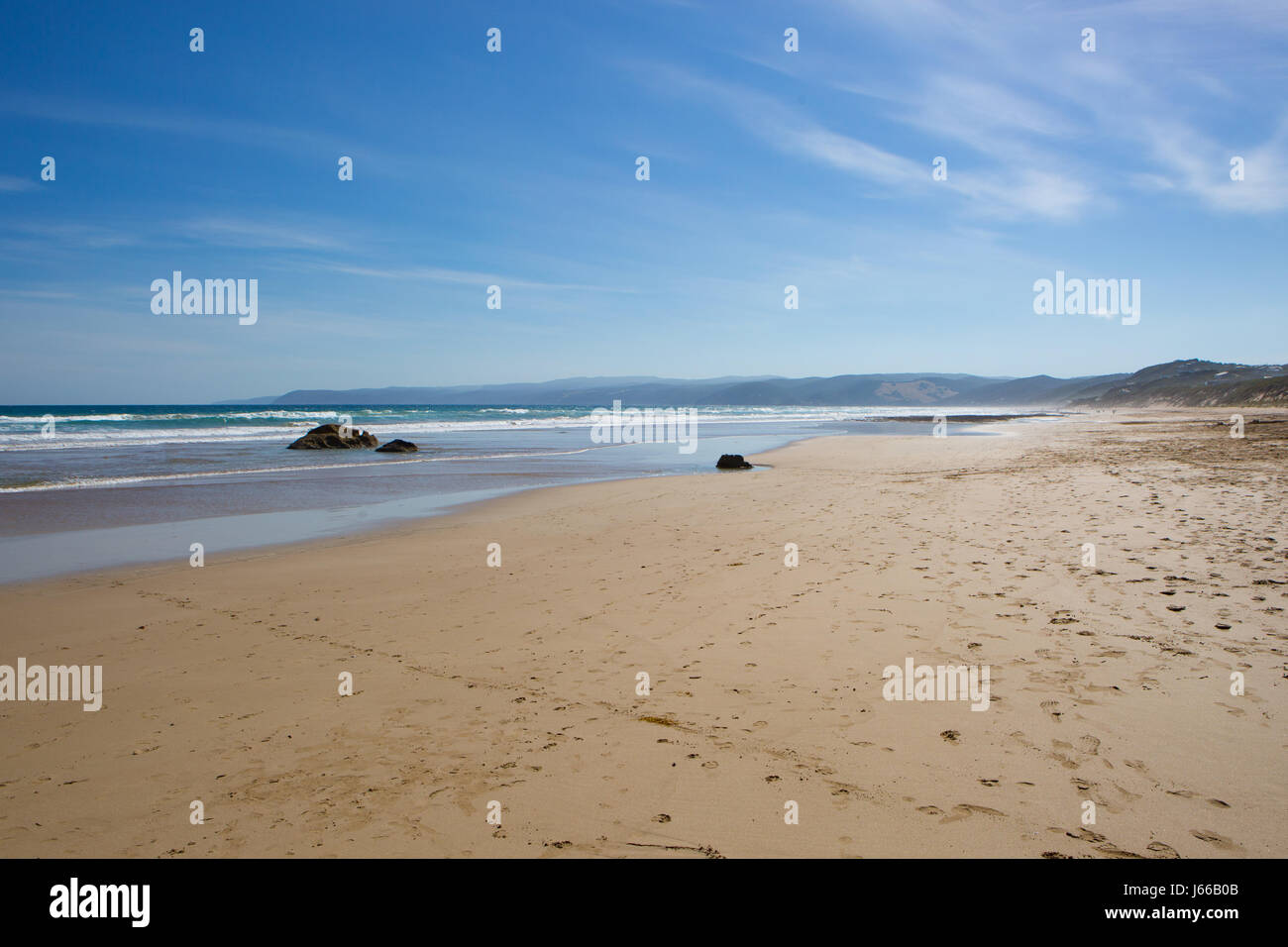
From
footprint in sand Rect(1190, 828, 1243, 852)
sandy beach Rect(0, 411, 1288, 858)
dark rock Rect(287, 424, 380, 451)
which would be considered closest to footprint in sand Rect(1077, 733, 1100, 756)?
sandy beach Rect(0, 411, 1288, 858)

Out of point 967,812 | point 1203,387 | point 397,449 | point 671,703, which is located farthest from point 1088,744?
point 1203,387

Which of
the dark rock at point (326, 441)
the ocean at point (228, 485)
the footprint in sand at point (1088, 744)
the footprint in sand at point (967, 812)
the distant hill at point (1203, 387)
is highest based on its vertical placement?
the distant hill at point (1203, 387)

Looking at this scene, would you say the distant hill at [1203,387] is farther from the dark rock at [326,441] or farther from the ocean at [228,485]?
the dark rock at [326,441]

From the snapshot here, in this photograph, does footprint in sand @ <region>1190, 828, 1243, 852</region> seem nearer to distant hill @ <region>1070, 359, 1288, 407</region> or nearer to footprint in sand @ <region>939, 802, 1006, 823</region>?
footprint in sand @ <region>939, 802, 1006, 823</region>

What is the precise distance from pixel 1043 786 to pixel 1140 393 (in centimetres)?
12902

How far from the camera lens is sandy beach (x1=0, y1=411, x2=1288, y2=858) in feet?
10.8

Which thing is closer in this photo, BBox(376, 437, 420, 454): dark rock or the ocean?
the ocean

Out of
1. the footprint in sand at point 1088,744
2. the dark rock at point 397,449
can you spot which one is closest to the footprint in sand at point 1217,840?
the footprint in sand at point 1088,744

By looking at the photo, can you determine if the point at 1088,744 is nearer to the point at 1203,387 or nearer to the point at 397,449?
the point at 397,449

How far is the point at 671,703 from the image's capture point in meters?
4.68

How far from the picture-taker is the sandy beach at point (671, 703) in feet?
10.8
